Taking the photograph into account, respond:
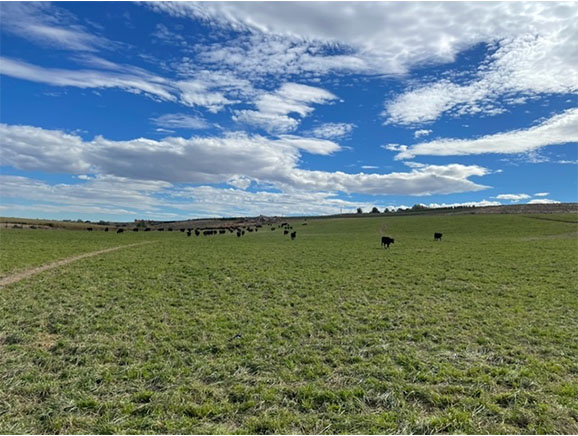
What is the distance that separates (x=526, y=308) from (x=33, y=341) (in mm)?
15787

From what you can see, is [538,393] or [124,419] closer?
[124,419]

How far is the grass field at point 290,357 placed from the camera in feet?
19.0

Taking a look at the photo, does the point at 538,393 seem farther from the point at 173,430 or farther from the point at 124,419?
the point at 124,419

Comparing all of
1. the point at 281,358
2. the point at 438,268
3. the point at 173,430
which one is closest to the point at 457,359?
the point at 281,358

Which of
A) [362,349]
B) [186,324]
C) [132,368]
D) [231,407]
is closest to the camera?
[231,407]

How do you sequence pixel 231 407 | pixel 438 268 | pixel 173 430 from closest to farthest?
pixel 173 430
pixel 231 407
pixel 438 268

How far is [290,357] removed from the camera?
8320 millimetres

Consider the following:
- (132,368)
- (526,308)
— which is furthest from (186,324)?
(526,308)

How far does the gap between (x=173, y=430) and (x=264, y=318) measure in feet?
20.2

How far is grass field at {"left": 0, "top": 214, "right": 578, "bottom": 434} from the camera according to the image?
579cm

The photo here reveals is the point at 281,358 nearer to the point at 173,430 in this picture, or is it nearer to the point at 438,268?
the point at 173,430

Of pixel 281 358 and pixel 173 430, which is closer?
pixel 173 430

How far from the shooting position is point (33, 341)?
9453 mm

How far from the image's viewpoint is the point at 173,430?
5500 millimetres
